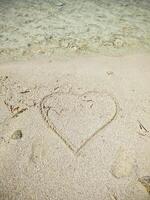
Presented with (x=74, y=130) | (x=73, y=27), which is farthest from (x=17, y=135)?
(x=73, y=27)

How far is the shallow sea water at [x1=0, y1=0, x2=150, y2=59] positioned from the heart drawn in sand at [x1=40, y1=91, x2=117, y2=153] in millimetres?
704

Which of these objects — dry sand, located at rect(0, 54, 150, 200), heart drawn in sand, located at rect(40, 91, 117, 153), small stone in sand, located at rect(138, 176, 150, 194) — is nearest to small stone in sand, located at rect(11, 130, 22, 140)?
dry sand, located at rect(0, 54, 150, 200)

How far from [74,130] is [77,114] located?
0.15 m

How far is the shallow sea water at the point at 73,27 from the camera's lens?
2455 mm

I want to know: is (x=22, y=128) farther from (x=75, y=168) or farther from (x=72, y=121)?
(x=75, y=168)

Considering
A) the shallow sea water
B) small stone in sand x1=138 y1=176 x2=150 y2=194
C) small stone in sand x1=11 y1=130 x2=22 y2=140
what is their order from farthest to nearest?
the shallow sea water, small stone in sand x1=11 y1=130 x2=22 y2=140, small stone in sand x1=138 y1=176 x2=150 y2=194

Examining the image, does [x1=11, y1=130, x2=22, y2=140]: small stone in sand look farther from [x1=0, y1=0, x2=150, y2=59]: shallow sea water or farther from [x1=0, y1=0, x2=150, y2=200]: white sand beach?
[x1=0, y1=0, x2=150, y2=59]: shallow sea water

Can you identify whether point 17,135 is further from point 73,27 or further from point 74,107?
point 73,27

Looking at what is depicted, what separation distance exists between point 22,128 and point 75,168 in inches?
18.4

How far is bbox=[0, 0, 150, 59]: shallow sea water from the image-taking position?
2.46 meters

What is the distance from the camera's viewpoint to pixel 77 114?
1.79m

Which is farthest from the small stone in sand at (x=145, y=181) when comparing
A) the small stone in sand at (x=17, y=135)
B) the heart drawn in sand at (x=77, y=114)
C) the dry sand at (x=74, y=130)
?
the small stone in sand at (x=17, y=135)

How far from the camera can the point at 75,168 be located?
152 centimetres

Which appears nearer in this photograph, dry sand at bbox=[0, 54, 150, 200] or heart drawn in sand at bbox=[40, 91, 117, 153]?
dry sand at bbox=[0, 54, 150, 200]
